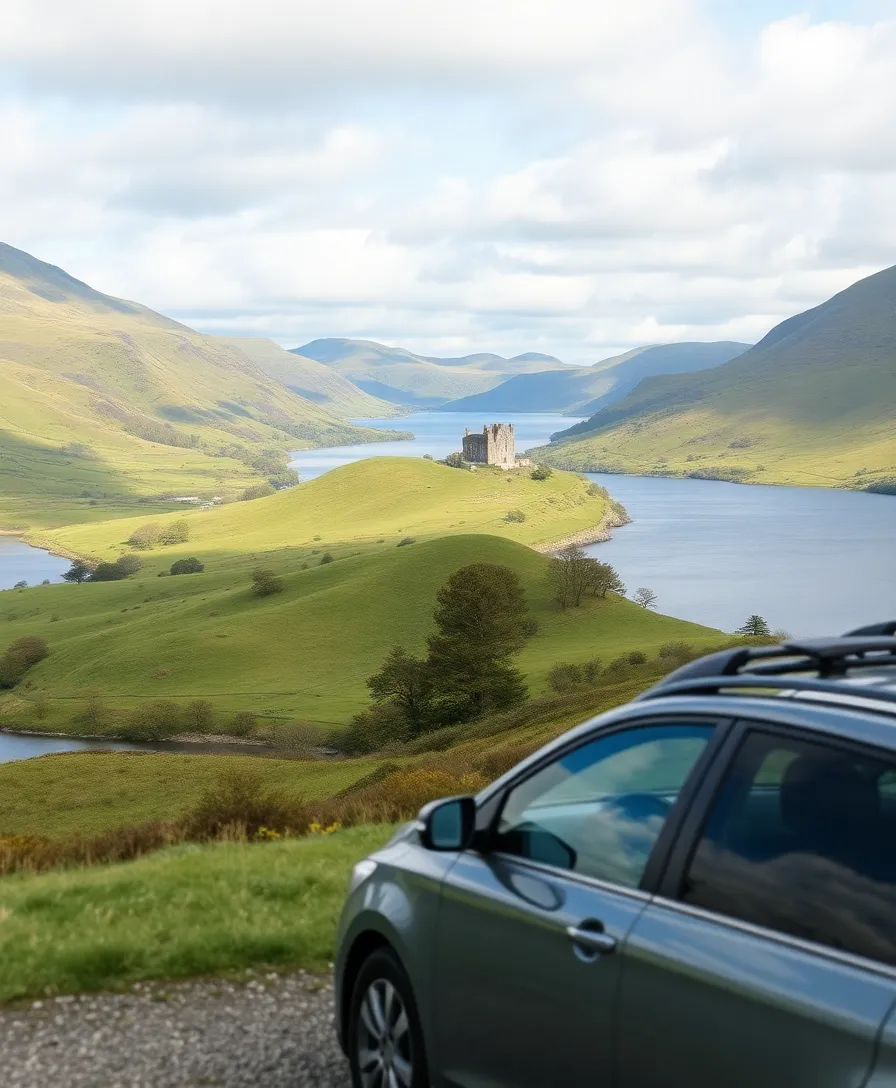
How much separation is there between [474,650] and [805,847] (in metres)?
81.4

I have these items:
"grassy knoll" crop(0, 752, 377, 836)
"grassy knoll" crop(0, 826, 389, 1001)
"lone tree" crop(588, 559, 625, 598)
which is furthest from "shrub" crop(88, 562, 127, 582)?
"grassy knoll" crop(0, 826, 389, 1001)

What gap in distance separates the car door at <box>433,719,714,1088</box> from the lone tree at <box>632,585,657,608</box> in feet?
439

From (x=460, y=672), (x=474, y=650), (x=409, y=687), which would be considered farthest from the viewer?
(x=409, y=687)

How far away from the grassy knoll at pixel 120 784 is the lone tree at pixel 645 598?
7453 cm

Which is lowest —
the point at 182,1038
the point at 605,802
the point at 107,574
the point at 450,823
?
the point at 107,574

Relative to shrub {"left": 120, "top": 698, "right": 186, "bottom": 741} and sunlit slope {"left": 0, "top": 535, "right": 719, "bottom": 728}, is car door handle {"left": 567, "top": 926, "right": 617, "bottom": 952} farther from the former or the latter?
shrub {"left": 120, "top": 698, "right": 186, "bottom": 741}

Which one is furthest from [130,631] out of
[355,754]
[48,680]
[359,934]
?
[359,934]

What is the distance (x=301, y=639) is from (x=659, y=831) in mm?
130318

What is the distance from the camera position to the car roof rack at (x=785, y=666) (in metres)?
4.57

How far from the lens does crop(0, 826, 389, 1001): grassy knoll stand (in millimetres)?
8469

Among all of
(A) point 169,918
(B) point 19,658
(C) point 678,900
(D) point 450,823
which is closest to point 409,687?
(B) point 19,658

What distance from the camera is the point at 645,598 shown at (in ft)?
467

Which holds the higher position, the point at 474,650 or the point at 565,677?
the point at 474,650

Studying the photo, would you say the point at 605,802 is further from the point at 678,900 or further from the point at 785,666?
the point at 785,666
